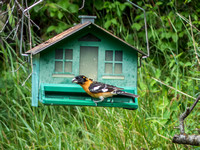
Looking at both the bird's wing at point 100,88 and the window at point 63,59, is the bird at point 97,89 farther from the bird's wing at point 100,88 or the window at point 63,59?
the window at point 63,59

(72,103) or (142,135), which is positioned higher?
(72,103)

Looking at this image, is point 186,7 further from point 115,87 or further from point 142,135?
point 115,87

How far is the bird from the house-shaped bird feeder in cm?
11

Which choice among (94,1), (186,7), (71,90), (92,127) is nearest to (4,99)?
(92,127)

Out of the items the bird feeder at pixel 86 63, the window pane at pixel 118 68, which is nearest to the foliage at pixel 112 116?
the bird feeder at pixel 86 63

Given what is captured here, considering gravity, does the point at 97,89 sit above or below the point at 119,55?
below

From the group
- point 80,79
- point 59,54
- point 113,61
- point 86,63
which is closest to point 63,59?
→ point 59,54

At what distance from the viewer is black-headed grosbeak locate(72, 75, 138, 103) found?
294 cm

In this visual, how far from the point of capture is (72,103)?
9.47 ft

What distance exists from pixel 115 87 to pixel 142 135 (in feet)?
5.31

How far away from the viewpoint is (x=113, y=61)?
3.23 meters

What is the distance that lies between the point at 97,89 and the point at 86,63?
1.26 feet

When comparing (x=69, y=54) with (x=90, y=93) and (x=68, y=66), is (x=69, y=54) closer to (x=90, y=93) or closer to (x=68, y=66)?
(x=68, y=66)

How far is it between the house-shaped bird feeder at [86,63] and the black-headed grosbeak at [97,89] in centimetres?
11
